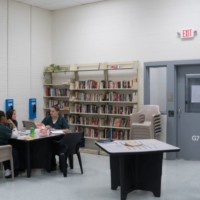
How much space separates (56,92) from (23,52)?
1314mm

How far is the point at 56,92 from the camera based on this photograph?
27.7ft

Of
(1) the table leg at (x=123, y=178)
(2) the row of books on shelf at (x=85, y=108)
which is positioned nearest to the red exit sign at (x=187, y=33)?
(2) the row of books on shelf at (x=85, y=108)

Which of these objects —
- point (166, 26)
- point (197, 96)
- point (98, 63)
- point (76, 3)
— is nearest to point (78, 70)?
point (98, 63)

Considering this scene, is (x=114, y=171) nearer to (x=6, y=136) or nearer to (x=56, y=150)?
(x=56, y=150)

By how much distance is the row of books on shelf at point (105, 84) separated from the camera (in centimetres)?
726

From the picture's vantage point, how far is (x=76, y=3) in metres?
8.02

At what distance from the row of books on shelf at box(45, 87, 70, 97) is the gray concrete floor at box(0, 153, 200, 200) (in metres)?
2.38

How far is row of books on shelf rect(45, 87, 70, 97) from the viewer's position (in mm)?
8250

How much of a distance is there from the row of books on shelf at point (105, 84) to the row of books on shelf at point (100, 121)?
0.75 meters

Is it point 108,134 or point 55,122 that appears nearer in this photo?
point 55,122

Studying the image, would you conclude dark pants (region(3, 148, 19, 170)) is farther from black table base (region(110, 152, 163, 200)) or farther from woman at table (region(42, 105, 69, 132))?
black table base (region(110, 152, 163, 200))

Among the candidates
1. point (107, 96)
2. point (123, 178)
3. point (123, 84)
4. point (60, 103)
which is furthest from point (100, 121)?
point (123, 178)

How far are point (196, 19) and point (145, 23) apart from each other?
1131 mm

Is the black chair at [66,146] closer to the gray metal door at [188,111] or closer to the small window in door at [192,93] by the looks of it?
the gray metal door at [188,111]
